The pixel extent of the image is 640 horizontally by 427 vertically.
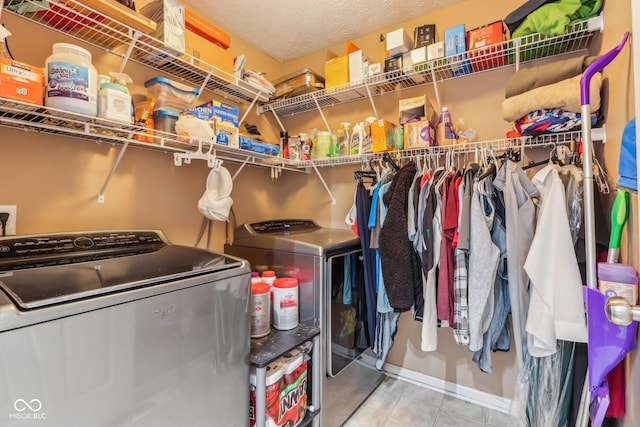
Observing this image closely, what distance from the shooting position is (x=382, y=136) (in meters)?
1.92

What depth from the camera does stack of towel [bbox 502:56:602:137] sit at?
50.1 inches

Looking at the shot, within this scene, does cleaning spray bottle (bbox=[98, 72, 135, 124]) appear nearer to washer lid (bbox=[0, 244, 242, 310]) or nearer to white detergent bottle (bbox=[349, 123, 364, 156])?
washer lid (bbox=[0, 244, 242, 310])

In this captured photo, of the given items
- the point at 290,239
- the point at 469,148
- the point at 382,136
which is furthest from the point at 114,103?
the point at 469,148

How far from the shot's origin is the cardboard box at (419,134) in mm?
1760

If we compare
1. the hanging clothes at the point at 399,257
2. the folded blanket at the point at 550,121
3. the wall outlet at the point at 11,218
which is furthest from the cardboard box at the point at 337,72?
the wall outlet at the point at 11,218

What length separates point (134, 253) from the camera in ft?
4.27

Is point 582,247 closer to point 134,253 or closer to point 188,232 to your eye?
point 134,253

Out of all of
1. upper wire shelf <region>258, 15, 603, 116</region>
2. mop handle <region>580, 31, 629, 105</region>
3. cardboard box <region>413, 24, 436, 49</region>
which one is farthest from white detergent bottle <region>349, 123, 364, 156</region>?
mop handle <region>580, 31, 629, 105</region>

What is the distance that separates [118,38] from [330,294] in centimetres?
166

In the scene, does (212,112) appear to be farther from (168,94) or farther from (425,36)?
(425,36)

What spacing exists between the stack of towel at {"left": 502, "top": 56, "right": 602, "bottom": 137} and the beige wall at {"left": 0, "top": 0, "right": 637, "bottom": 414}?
10 cm

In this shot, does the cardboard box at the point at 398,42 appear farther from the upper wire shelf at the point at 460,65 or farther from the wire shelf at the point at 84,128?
the wire shelf at the point at 84,128

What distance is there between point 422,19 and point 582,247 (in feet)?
5.94

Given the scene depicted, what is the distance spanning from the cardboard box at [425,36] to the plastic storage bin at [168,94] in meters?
1.42
